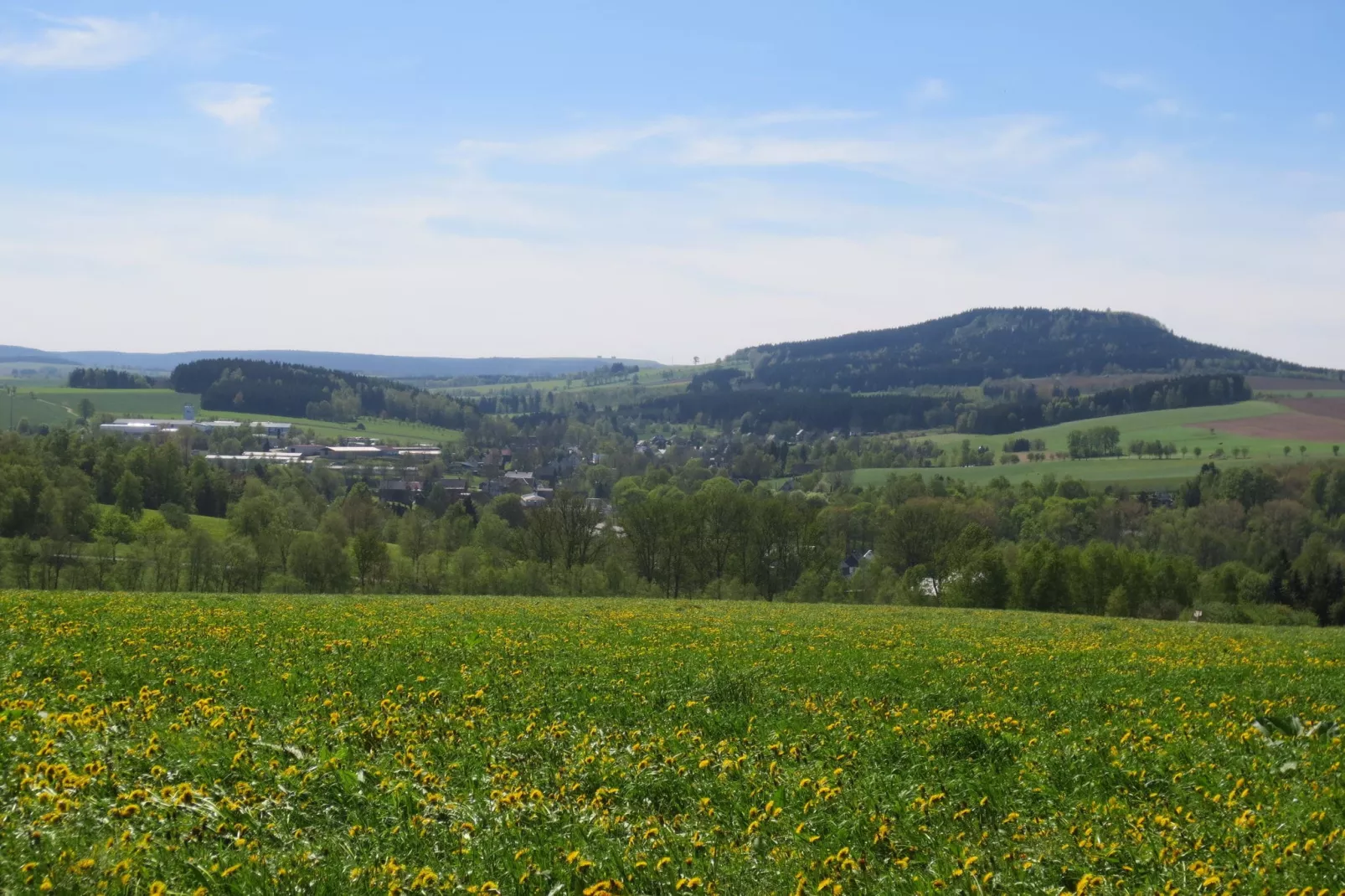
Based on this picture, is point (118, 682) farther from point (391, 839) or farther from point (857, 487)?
point (857, 487)

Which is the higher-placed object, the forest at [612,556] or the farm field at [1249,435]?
the farm field at [1249,435]

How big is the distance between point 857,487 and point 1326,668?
132 metres

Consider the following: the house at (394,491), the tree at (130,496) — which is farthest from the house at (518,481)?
the tree at (130,496)

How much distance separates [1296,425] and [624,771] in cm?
20008

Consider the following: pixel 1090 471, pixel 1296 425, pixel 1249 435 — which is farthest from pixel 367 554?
pixel 1296 425

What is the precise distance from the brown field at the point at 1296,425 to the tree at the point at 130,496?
6667 inches

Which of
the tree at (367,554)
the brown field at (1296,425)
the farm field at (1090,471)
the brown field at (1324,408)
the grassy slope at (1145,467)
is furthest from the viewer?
the brown field at (1324,408)

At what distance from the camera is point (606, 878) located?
6883mm

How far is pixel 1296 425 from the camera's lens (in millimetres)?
176875

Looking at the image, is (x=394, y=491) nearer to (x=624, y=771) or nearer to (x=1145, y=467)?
(x=1145, y=467)

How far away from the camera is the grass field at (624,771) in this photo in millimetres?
6977

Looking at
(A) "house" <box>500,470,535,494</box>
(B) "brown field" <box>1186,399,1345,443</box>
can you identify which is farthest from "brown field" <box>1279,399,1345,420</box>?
(A) "house" <box>500,470,535,494</box>

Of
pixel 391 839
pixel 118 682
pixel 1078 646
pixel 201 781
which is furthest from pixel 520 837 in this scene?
pixel 1078 646

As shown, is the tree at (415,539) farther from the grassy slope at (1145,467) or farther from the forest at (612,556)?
the grassy slope at (1145,467)
